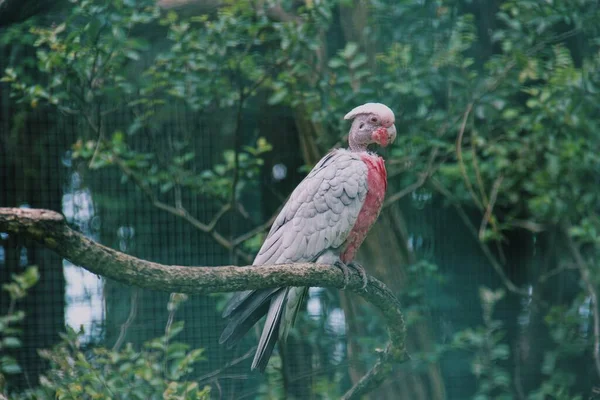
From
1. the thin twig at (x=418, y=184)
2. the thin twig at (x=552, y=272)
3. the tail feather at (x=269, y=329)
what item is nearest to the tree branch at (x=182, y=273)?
the tail feather at (x=269, y=329)

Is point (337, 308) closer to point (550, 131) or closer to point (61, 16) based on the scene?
point (550, 131)

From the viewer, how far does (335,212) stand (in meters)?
1.58

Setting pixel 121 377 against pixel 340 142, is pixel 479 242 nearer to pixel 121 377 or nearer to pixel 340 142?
pixel 340 142

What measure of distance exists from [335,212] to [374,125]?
8.8 inches

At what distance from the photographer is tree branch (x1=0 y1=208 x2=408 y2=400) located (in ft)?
2.83

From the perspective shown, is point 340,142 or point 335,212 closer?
point 335,212

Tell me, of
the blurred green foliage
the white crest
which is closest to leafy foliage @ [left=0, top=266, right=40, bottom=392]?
the blurred green foliage

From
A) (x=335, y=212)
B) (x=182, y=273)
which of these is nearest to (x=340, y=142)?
(x=335, y=212)

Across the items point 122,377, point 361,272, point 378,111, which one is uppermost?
point 378,111

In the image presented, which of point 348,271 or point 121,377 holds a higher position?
point 348,271

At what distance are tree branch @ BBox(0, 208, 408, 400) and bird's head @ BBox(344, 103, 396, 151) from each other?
0.32 meters

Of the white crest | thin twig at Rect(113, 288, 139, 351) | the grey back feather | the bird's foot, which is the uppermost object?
the white crest

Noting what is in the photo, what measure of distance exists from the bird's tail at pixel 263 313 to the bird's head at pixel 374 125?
386mm

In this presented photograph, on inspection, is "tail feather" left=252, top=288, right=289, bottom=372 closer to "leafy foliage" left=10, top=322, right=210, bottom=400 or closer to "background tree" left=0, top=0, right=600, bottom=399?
"leafy foliage" left=10, top=322, right=210, bottom=400
